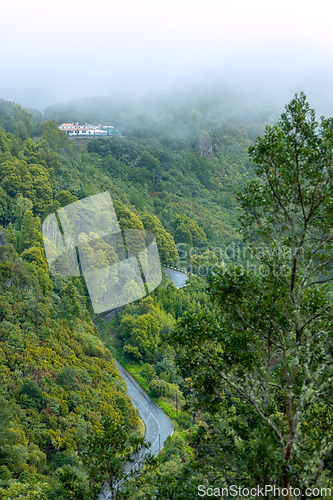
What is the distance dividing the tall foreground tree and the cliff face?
59932 millimetres

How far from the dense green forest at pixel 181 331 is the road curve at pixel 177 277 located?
4.04 ft

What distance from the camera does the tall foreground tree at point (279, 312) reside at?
4.88m

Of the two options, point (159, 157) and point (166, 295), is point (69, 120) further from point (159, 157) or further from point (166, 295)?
point (166, 295)

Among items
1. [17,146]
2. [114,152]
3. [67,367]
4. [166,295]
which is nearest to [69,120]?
[114,152]

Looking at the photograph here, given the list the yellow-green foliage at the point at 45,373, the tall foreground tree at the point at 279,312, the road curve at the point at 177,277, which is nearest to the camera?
the tall foreground tree at the point at 279,312

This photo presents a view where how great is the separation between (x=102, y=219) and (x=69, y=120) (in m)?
37.7

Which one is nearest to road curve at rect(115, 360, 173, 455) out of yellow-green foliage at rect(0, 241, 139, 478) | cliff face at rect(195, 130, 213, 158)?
yellow-green foliage at rect(0, 241, 139, 478)

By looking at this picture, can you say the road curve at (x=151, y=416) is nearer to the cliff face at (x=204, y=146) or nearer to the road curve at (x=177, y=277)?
the road curve at (x=177, y=277)

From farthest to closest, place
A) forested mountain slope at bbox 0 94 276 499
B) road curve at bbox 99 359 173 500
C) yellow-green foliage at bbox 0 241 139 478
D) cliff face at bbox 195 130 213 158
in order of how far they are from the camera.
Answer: cliff face at bbox 195 130 213 158 < road curve at bbox 99 359 173 500 < forested mountain slope at bbox 0 94 276 499 < yellow-green foliage at bbox 0 241 139 478

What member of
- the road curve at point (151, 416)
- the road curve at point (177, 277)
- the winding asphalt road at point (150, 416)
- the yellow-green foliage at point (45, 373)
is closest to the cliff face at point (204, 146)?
the road curve at point (177, 277)

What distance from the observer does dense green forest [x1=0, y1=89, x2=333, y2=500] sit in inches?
195

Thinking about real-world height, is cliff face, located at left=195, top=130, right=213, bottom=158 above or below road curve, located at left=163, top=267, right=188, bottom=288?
above

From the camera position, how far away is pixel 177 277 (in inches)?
1395

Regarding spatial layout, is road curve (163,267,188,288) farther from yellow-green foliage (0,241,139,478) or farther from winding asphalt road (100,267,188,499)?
yellow-green foliage (0,241,139,478)
